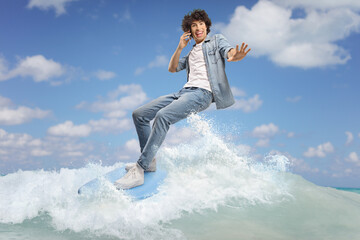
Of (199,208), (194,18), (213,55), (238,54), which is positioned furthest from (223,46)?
(199,208)

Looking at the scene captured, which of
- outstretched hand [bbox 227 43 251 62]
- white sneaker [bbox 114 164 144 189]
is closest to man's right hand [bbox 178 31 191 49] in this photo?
outstretched hand [bbox 227 43 251 62]

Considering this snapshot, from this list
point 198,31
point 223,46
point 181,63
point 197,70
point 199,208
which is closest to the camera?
point 199,208

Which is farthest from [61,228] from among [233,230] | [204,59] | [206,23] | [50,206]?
[206,23]

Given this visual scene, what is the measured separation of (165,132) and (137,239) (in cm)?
140

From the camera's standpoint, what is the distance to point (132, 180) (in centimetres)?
441

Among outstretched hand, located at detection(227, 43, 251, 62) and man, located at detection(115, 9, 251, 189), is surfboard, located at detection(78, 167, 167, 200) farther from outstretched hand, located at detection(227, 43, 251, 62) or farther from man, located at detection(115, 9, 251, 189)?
outstretched hand, located at detection(227, 43, 251, 62)

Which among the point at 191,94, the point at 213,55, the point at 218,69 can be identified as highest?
the point at 213,55

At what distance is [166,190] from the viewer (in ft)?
14.6

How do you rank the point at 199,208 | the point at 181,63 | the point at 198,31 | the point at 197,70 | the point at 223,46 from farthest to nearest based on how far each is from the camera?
the point at 181,63 → the point at 198,31 → the point at 197,70 → the point at 223,46 → the point at 199,208

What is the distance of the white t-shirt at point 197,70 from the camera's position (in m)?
4.50

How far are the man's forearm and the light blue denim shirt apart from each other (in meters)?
0.38

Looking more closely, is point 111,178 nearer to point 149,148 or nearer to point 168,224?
point 149,148

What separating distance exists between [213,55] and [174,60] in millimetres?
622

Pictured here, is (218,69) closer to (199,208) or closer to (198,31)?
(198,31)
